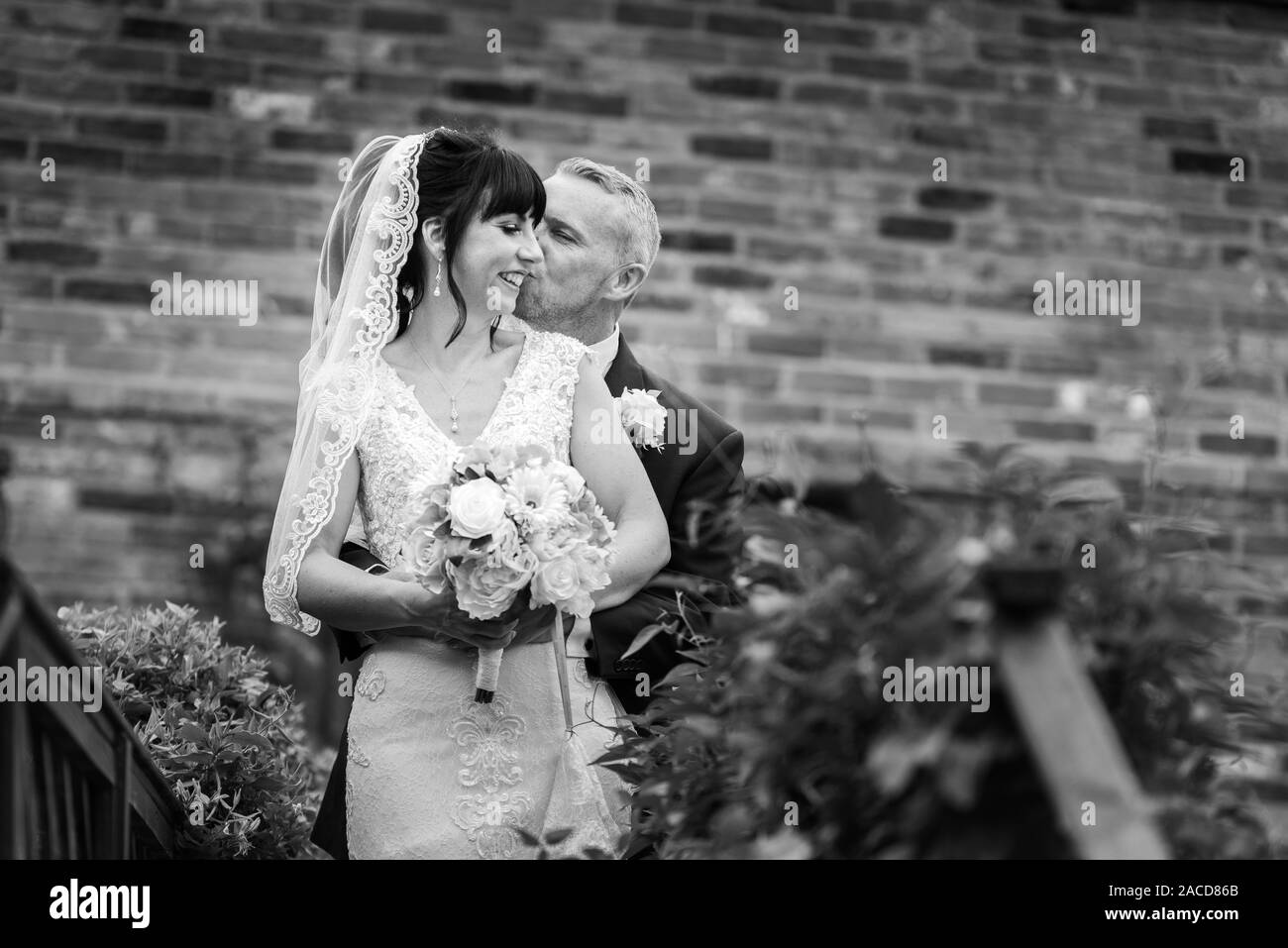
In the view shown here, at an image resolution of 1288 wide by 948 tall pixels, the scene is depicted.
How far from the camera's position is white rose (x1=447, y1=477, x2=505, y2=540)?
132 inches

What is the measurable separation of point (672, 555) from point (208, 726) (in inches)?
49.4

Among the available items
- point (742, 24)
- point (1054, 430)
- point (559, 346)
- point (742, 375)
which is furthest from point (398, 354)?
point (1054, 430)

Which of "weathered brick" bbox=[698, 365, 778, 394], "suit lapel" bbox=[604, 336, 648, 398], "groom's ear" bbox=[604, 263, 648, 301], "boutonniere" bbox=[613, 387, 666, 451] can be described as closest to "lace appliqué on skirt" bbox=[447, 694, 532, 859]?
"boutonniere" bbox=[613, 387, 666, 451]

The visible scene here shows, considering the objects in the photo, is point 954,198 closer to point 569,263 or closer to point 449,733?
point 569,263

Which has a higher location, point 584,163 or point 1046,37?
point 1046,37

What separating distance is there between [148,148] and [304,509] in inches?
121

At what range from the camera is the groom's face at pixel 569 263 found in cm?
485

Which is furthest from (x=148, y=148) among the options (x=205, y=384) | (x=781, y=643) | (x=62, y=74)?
(x=781, y=643)

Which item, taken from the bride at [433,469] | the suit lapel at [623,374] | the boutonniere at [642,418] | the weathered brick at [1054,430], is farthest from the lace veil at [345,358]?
the weathered brick at [1054,430]

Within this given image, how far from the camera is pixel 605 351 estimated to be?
4.84 m

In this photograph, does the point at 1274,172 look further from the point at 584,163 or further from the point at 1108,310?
the point at 584,163

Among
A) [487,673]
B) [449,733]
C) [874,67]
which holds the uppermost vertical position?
[874,67]

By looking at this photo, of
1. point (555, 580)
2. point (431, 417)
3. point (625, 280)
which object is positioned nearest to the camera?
point (555, 580)
